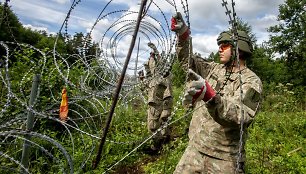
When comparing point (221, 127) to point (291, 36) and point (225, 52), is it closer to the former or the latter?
point (225, 52)

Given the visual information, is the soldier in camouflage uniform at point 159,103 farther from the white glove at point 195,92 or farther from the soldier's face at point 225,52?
the white glove at point 195,92

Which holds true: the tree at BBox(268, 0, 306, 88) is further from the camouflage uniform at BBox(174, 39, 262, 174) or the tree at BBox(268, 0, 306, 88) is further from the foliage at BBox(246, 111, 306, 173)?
the camouflage uniform at BBox(174, 39, 262, 174)

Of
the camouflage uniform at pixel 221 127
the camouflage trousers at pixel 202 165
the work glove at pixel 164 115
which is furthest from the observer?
the work glove at pixel 164 115

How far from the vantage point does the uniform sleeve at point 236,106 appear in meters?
2.56

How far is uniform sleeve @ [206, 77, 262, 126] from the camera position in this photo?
2.56 meters

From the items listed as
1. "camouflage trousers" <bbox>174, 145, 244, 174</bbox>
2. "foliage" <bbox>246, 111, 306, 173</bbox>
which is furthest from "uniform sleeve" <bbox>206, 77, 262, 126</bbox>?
"foliage" <bbox>246, 111, 306, 173</bbox>

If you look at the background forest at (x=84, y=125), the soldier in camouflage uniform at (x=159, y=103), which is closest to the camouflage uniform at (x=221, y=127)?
the background forest at (x=84, y=125)

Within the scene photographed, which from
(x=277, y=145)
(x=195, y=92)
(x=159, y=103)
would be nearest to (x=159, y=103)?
(x=159, y=103)

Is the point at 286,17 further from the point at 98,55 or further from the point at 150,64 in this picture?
the point at 98,55

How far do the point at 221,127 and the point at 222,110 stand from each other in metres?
0.50

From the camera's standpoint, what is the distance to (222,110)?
257 cm

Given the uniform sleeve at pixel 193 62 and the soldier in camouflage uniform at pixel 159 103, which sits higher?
the uniform sleeve at pixel 193 62

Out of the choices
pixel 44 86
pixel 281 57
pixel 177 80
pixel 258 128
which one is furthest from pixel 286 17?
pixel 44 86

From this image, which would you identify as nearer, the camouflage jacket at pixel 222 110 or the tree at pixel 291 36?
the camouflage jacket at pixel 222 110
